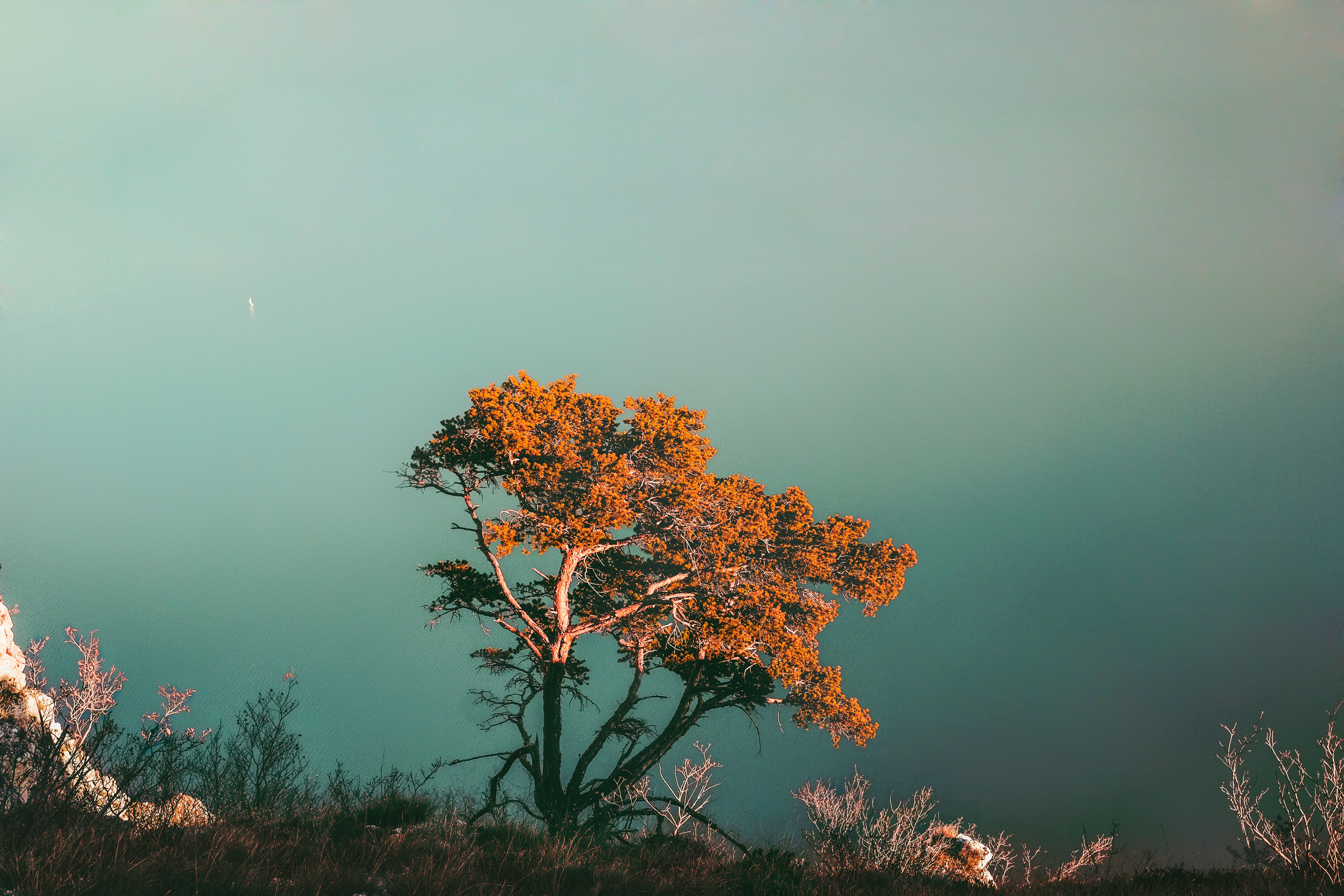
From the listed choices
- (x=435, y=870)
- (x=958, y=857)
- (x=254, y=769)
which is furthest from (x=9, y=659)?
(x=958, y=857)

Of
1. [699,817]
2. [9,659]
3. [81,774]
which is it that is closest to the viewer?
[81,774]

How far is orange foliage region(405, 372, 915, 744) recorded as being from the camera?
46.9 feet

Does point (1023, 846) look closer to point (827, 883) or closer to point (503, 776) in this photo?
point (827, 883)

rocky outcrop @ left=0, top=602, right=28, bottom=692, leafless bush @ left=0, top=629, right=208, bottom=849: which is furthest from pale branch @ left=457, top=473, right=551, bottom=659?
rocky outcrop @ left=0, top=602, right=28, bottom=692

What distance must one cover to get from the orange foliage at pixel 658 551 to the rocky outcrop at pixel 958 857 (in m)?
2.90

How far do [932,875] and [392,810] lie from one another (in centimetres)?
840

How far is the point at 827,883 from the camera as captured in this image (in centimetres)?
924

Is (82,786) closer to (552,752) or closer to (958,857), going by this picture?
(552,752)

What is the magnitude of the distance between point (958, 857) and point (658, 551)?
10750 millimetres

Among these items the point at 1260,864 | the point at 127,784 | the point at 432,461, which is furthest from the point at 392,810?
the point at 1260,864

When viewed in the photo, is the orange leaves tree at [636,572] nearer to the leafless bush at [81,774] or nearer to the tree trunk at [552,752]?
the tree trunk at [552,752]

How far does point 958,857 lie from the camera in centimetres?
1742

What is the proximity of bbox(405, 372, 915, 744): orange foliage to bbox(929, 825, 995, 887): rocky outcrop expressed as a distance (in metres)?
2.90

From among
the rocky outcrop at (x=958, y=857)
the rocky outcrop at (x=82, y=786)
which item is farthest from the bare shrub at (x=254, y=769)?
the rocky outcrop at (x=958, y=857)
